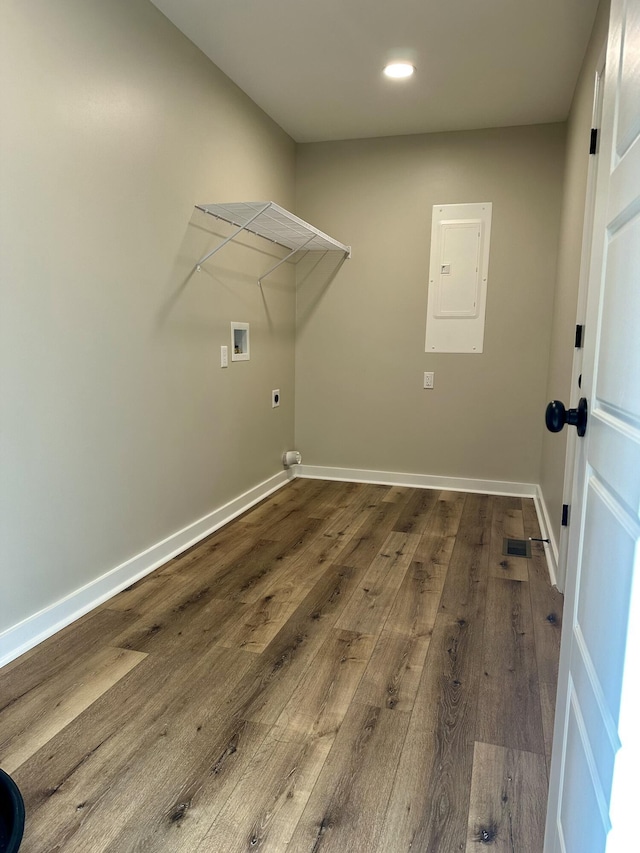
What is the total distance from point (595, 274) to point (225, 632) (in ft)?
5.64

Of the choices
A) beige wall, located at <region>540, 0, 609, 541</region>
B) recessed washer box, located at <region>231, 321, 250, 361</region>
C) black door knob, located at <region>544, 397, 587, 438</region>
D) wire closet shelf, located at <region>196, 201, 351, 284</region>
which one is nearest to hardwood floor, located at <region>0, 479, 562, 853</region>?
beige wall, located at <region>540, 0, 609, 541</region>

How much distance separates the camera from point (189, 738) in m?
1.54

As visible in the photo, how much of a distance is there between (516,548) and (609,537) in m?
2.35

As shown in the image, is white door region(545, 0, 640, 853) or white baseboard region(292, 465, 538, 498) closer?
white door region(545, 0, 640, 853)

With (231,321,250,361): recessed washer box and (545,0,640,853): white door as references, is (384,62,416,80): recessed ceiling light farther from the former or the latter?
(545,0,640,853): white door

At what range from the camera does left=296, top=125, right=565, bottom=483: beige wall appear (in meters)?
3.70

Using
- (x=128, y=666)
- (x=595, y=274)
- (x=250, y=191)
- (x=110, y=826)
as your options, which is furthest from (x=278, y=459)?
(x=595, y=274)

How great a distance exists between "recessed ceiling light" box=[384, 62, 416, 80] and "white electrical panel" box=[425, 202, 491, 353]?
1.02 m

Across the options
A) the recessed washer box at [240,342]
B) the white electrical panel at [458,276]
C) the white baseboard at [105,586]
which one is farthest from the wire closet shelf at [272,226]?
the white baseboard at [105,586]

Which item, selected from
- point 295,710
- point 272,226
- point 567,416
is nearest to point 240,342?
point 272,226

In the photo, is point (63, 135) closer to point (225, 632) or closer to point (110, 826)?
point (225, 632)

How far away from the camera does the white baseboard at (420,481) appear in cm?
396

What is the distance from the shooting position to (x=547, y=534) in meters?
3.08

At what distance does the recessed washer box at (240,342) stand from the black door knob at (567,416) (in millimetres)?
2407
